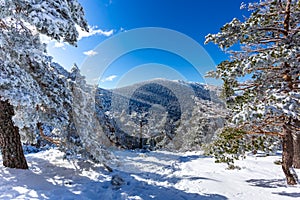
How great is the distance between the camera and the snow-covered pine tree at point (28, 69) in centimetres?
409

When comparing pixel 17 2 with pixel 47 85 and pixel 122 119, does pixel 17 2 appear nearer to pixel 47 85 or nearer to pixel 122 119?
pixel 47 85

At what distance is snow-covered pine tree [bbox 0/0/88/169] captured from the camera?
4086 millimetres

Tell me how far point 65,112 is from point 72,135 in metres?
0.78

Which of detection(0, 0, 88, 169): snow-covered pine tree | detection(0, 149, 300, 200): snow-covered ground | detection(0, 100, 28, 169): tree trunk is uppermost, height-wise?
detection(0, 0, 88, 169): snow-covered pine tree

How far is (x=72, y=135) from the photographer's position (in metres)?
5.99

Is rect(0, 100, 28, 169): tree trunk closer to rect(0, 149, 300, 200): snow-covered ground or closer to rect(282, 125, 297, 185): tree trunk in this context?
rect(0, 149, 300, 200): snow-covered ground

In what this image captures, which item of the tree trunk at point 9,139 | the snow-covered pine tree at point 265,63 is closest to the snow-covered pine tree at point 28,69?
the tree trunk at point 9,139

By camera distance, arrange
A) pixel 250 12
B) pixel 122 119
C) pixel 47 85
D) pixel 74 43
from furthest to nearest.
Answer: pixel 122 119
pixel 250 12
pixel 47 85
pixel 74 43

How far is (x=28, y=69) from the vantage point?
5332 millimetres

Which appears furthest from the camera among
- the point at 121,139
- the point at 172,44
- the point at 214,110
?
the point at 121,139

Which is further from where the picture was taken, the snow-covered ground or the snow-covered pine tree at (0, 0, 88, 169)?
the snow-covered ground

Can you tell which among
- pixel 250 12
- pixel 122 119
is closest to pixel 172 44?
pixel 250 12

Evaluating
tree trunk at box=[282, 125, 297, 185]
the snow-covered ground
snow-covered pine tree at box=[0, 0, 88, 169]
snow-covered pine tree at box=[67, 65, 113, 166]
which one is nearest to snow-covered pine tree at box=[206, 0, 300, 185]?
tree trunk at box=[282, 125, 297, 185]

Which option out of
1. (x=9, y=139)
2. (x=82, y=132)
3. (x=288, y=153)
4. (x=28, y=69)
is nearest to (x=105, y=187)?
(x=82, y=132)
